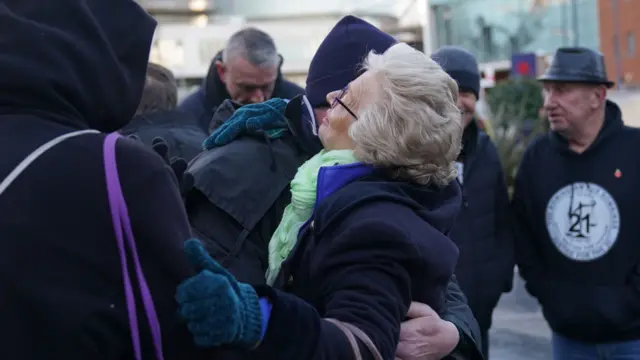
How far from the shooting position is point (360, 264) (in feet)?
5.62

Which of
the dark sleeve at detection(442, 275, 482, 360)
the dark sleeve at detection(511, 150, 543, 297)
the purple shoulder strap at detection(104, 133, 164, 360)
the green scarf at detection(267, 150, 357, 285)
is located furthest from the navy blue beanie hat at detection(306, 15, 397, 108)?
the dark sleeve at detection(511, 150, 543, 297)

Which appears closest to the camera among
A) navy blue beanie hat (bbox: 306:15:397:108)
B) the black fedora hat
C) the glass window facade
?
navy blue beanie hat (bbox: 306:15:397:108)

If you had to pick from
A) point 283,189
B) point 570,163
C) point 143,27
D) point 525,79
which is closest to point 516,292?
point 570,163

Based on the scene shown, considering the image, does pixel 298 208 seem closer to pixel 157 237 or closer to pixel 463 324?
pixel 463 324

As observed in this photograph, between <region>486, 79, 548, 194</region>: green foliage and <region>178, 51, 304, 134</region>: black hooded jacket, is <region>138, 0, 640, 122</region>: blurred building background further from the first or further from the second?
<region>178, 51, 304, 134</region>: black hooded jacket

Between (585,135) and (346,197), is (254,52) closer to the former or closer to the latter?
(585,135)

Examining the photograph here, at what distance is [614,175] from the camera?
390cm

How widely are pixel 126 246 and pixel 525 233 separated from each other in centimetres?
317

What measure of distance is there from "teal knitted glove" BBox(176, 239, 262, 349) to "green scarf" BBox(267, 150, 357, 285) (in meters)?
0.59

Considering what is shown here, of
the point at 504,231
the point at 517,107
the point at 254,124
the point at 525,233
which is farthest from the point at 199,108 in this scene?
the point at 517,107

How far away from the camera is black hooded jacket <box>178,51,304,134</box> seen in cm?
468

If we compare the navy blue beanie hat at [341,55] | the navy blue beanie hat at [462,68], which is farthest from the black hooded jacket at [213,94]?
the navy blue beanie hat at [341,55]

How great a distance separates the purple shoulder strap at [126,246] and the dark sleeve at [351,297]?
23 cm

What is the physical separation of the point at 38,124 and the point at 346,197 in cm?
74
